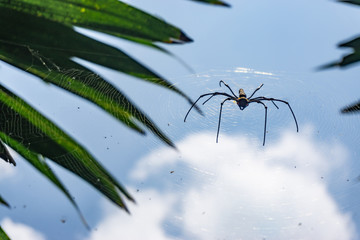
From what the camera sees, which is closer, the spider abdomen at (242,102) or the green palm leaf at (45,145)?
the green palm leaf at (45,145)

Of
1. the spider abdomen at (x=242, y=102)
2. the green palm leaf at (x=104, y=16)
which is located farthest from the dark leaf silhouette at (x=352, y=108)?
the spider abdomen at (x=242, y=102)

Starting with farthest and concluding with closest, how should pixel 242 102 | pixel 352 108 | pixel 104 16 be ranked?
pixel 242 102 < pixel 104 16 < pixel 352 108

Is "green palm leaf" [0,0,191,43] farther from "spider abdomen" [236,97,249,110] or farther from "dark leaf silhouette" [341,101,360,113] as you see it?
"spider abdomen" [236,97,249,110]

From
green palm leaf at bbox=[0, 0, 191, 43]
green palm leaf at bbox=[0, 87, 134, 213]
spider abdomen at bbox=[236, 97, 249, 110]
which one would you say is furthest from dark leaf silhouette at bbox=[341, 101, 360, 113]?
spider abdomen at bbox=[236, 97, 249, 110]

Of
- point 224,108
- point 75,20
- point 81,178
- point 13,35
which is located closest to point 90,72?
point 75,20

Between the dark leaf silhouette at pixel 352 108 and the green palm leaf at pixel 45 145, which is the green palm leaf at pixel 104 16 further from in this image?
the dark leaf silhouette at pixel 352 108

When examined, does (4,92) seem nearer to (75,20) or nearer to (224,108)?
(75,20)

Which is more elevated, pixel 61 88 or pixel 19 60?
pixel 19 60

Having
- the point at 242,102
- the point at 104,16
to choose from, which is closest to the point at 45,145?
the point at 104,16

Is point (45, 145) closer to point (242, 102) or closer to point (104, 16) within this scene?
point (104, 16)

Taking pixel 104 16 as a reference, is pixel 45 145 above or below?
below

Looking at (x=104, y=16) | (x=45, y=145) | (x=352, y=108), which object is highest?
(x=104, y=16)
